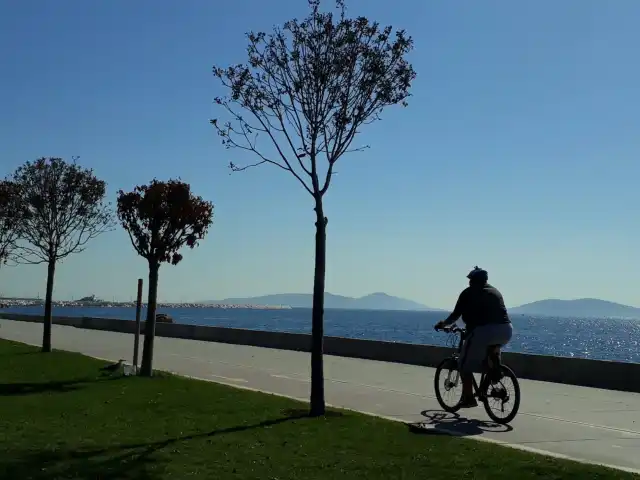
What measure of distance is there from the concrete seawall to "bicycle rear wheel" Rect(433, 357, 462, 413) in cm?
625

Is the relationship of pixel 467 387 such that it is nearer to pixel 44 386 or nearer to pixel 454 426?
pixel 454 426

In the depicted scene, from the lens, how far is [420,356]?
22.7 m

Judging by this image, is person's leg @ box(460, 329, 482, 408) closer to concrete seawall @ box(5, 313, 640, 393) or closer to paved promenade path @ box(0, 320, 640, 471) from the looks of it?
paved promenade path @ box(0, 320, 640, 471)

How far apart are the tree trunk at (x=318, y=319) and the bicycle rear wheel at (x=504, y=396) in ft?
7.13

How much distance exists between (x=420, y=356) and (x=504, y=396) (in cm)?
1221

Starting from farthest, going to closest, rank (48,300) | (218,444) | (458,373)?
(48,300)
(458,373)
(218,444)

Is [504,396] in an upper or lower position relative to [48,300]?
lower

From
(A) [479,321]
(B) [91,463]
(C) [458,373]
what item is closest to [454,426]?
(C) [458,373]

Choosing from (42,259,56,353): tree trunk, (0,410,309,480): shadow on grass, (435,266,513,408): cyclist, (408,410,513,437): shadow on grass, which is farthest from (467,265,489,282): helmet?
(42,259,56,353): tree trunk

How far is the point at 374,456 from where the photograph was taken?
25.7 feet

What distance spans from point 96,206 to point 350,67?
1307cm

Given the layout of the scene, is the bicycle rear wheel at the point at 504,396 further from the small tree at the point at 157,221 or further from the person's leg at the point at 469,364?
the small tree at the point at 157,221

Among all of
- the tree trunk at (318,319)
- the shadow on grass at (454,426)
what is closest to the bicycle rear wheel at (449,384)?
the shadow on grass at (454,426)

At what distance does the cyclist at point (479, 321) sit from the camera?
10547 mm
